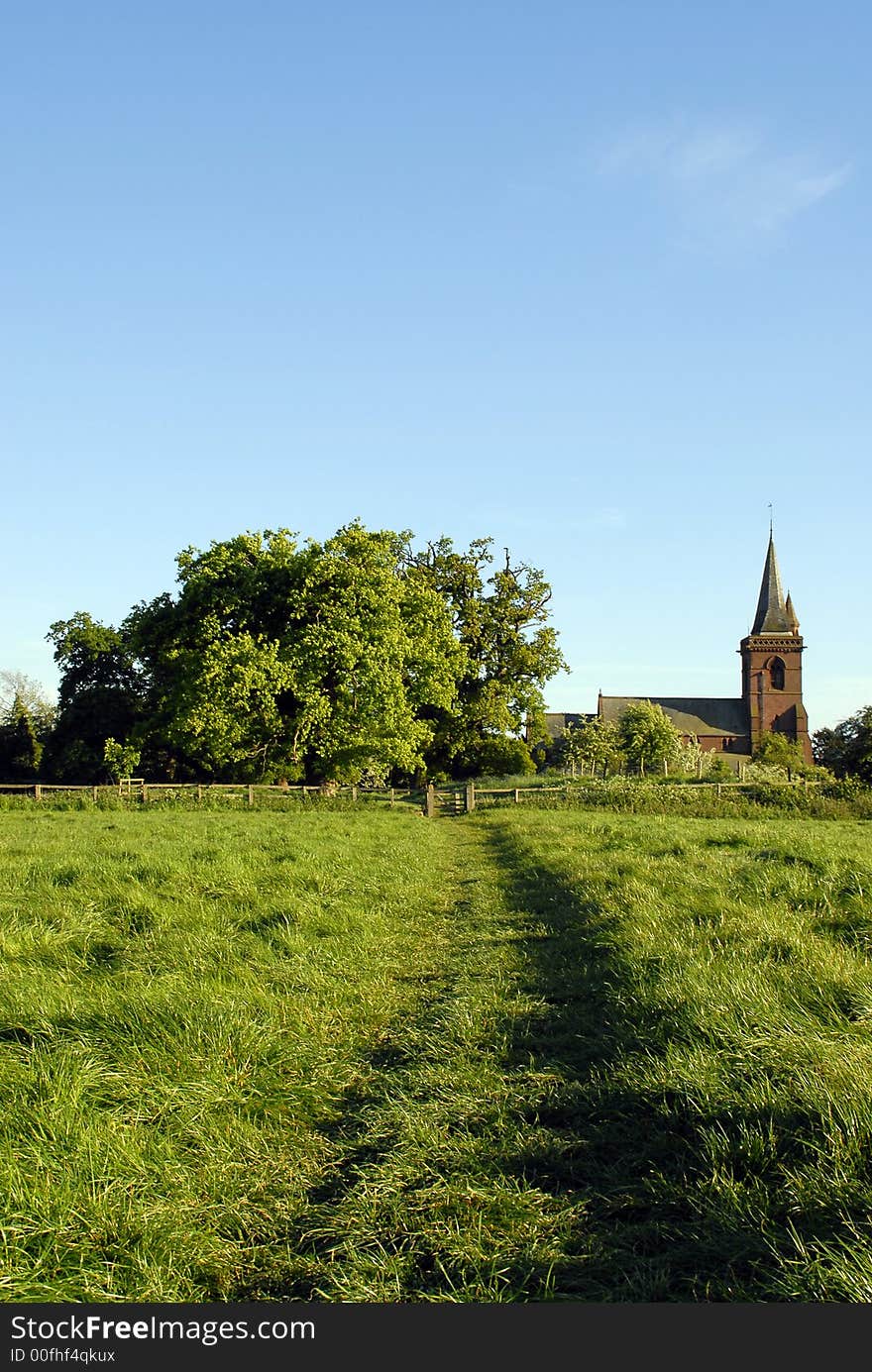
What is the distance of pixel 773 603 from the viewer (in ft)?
347

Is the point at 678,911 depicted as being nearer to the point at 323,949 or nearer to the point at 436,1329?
the point at 323,949

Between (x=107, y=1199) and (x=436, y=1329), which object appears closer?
(x=436, y=1329)

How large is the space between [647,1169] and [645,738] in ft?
214

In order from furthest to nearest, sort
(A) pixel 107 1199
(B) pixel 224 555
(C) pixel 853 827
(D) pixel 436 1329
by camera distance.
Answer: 1. (B) pixel 224 555
2. (C) pixel 853 827
3. (A) pixel 107 1199
4. (D) pixel 436 1329

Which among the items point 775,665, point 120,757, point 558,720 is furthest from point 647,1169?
point 558,720

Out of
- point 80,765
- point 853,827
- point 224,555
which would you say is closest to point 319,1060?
point 853,827

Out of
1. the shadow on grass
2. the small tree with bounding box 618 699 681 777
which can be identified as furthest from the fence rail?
the shadow on grass

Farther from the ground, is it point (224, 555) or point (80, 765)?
point (224, 555)

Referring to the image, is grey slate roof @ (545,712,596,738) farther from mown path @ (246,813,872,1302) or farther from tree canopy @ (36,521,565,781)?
mown path @ (246,813,872,1302)

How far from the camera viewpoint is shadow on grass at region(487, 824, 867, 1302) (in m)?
3.21

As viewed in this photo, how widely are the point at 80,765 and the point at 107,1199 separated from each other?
54332 millimetres

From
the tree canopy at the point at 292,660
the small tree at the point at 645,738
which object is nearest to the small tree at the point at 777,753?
the small tree at the point at 645,738

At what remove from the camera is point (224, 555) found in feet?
131

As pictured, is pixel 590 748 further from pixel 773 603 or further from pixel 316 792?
Result: pixel 773 603
